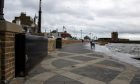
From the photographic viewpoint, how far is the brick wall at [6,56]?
23.5 feet

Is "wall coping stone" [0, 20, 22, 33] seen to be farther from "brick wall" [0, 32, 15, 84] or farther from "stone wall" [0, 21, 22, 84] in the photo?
"brick wall" [0, 32, 15, 84]

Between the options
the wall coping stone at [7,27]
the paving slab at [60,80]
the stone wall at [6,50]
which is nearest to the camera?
the wall coping stone at [7,27]

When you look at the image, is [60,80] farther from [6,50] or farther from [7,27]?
[7,27]

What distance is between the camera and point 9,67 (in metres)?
7.69

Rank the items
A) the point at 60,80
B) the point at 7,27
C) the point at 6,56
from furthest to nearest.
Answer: the point at 60,80
the point at 6,56
the point at 7,27

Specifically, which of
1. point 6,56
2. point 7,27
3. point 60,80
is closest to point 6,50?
point 6,56

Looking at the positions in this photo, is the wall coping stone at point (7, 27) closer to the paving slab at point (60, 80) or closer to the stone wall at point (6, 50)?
the stone wall at point (6, 50)

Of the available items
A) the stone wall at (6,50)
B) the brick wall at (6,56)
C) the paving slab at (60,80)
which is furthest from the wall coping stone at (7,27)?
the paving slab at (60,80)

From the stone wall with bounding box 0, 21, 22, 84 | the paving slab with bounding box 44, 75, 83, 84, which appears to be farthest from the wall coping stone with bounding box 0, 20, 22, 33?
the paving slab with bounding box 44, 75, 83, 84

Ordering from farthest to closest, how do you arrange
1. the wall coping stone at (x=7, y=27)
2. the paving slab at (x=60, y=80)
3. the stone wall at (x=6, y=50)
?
the paving slab at (x=60, y=80) < the stone wall at (x=6, y=50) < the wall coping stone at (x=7, y=27)

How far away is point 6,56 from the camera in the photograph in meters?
7.32

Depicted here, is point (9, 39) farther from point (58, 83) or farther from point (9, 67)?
point (58, 83)

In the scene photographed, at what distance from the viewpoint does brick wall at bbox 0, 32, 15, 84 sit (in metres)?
7.16

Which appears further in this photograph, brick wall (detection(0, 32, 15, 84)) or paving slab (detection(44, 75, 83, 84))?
paving slab (detection(44, 75, 83, 84))
